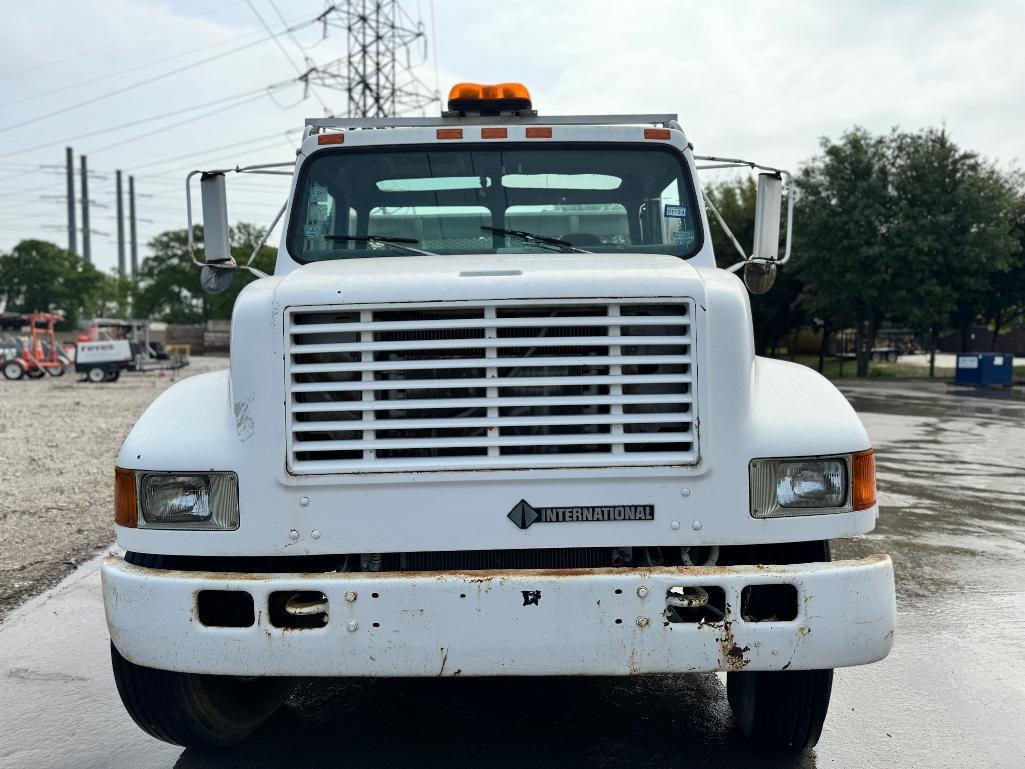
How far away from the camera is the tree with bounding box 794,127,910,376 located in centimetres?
3206

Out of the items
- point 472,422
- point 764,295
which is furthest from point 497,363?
point 764,295

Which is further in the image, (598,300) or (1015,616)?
(1015,616)

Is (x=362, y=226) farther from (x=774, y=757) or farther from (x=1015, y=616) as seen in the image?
(x=1015, y=616)

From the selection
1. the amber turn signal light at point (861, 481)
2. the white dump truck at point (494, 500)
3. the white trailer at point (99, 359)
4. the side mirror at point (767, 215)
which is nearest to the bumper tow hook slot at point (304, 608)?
the white dump truck at point (494, 500)

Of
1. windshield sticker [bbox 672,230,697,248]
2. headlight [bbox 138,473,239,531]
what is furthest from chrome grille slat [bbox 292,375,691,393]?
windshield sticker [bbox 672,230,697,248]

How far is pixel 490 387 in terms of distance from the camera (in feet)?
10.3

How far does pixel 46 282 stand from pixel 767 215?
8889 cm

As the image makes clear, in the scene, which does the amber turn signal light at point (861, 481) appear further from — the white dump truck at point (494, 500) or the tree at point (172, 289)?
the tree at point (172, 289)

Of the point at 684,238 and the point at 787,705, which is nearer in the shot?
the point at 787,705

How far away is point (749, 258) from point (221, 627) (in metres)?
2.99

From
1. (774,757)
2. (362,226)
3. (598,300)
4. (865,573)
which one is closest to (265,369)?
(598,300)

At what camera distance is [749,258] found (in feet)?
15.5

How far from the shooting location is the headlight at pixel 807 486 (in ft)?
10.4

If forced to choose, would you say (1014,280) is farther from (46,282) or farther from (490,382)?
(46,282)
